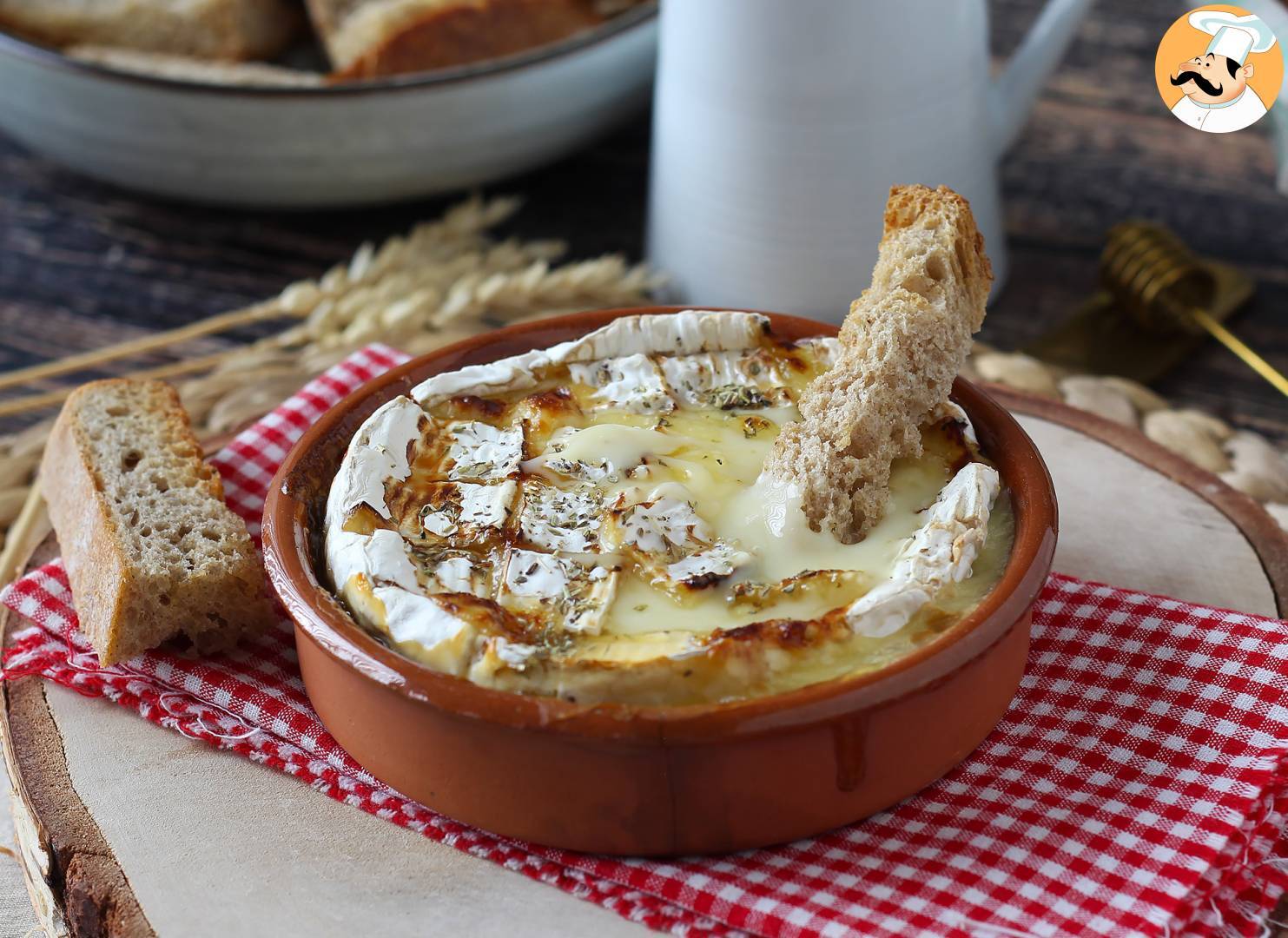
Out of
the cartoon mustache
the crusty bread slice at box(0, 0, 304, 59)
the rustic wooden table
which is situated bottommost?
the rustic wooden table

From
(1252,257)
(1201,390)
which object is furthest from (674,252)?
(1252,257)

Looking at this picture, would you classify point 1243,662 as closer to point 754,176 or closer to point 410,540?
point 410,540

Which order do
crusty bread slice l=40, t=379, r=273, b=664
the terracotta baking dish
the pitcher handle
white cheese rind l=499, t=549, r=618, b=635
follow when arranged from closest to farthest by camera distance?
the terracotta baking dish → white cheese rind l=499, t=549, r=618, b=635 → crusty bread slice l=40, t=379, r=273, b=664 → the pitcher handle

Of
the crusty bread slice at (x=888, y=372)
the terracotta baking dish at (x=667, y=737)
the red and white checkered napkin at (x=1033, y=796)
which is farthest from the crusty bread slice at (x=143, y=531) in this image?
the crusty bread slice at (x=888, y=372)

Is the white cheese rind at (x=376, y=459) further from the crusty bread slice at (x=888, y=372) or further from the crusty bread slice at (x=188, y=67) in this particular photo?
the crusty bread slice at (x=188, y=67)

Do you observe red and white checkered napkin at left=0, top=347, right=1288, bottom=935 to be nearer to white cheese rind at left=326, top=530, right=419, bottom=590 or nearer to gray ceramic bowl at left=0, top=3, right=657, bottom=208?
white cheese rind at left=326, top=530, right=419, bottom=590

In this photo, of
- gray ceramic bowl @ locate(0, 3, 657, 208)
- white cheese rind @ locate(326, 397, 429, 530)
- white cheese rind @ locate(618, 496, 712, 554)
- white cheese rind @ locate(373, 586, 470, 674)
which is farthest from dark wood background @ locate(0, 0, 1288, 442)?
white cheese rind @ locate(373, 586, 470, 674)

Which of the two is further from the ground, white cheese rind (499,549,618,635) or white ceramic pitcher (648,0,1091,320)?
white ceramic pitcher (648,0,1091,320)
